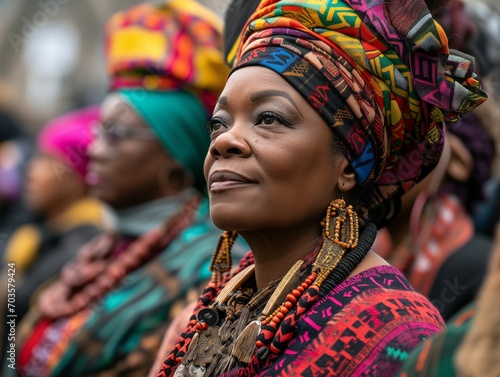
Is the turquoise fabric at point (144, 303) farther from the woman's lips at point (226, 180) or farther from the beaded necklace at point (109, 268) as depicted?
the woman's lips at point (226, 180)

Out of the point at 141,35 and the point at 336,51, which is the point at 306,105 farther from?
the point at 141,35

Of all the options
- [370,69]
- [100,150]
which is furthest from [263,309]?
[100,150]

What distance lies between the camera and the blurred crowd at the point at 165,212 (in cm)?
484

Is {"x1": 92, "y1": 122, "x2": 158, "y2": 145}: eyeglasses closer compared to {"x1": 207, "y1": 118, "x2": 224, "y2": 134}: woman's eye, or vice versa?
{"x1": 207, "y1": 118, "x2": 224, "y2": 134}: woman's eye

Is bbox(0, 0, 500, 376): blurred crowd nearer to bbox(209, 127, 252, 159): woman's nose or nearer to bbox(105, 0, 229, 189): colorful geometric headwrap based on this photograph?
bbox(105, 0, 229, 189): colorful geometric headwrap

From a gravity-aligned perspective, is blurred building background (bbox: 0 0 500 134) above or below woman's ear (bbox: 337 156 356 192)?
below

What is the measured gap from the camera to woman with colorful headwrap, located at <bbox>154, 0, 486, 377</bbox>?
2.81m

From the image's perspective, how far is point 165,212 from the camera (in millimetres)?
5410

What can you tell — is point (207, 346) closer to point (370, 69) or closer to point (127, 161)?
point (370, 69)

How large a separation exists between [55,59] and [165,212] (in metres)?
8.27

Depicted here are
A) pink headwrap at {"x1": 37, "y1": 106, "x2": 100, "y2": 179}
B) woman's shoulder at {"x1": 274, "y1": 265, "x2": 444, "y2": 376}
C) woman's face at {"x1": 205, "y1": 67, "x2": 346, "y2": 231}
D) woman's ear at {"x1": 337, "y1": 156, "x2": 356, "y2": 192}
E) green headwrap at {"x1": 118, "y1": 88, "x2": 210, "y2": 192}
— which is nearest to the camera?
woman's shoulder at {"x1": 274, "y1": 265, "x2": 444, "y2": 376}

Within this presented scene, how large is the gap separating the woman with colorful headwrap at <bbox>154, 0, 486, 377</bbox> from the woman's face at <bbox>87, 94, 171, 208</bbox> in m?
2.47

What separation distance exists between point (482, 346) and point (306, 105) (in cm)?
136

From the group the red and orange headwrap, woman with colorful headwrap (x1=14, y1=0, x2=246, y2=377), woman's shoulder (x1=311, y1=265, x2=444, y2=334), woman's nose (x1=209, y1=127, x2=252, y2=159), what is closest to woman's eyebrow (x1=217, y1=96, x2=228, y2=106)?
woman's nose (x1=209, y1=127, x2=252, y2=159)
